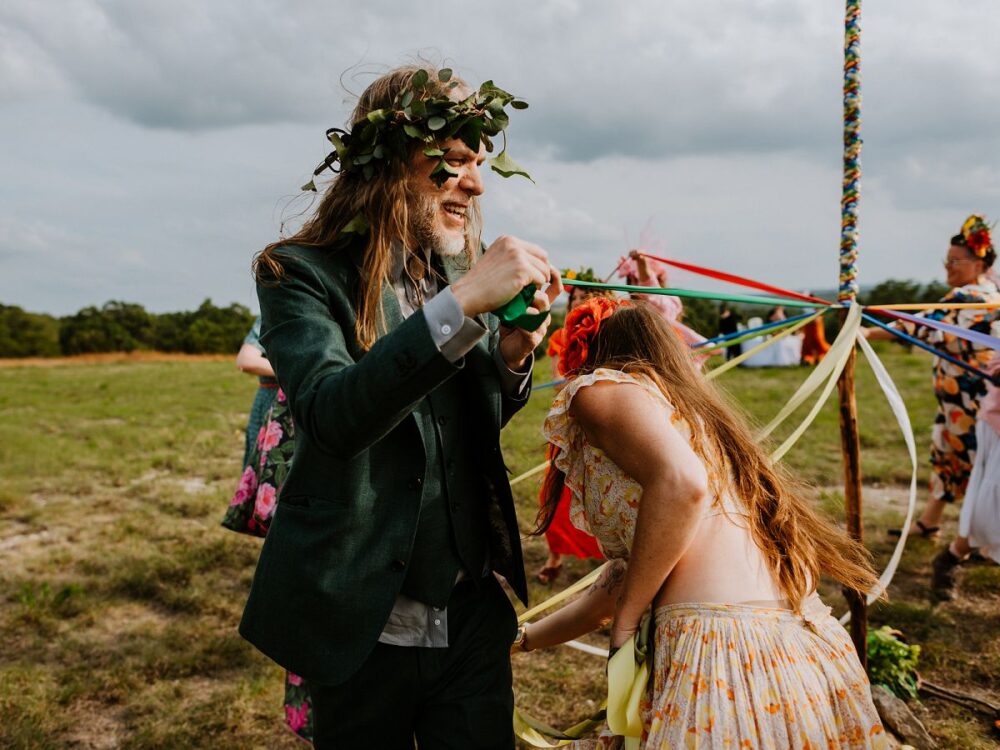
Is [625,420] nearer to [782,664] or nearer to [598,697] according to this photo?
[782,664]

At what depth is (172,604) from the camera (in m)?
4.66

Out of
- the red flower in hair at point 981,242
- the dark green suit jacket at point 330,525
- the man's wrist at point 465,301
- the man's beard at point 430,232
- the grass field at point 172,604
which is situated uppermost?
the red flower in hair at point 981,242

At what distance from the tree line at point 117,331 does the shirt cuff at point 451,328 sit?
103 ft

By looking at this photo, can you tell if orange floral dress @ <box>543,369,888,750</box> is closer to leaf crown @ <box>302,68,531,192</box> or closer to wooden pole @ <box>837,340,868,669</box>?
leaf crown @ <box>302,68,531,192</box>

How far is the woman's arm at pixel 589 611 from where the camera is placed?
223cm

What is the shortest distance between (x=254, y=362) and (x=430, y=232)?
223 centimetres

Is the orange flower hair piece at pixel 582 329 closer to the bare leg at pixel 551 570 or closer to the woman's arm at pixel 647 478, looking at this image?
the woman's arm at pixel 647 478

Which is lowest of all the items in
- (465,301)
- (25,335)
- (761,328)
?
(465,301)

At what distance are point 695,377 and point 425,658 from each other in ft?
3.39

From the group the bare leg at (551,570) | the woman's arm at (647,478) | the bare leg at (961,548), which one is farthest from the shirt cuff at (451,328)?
the bare leg at (961,548)

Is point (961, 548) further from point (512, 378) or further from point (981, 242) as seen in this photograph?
point (512, 378)

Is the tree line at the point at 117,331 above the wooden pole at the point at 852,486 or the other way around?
above

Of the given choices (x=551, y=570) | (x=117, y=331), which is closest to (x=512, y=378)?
(x=551, y=570)

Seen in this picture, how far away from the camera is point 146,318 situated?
33469 mm
